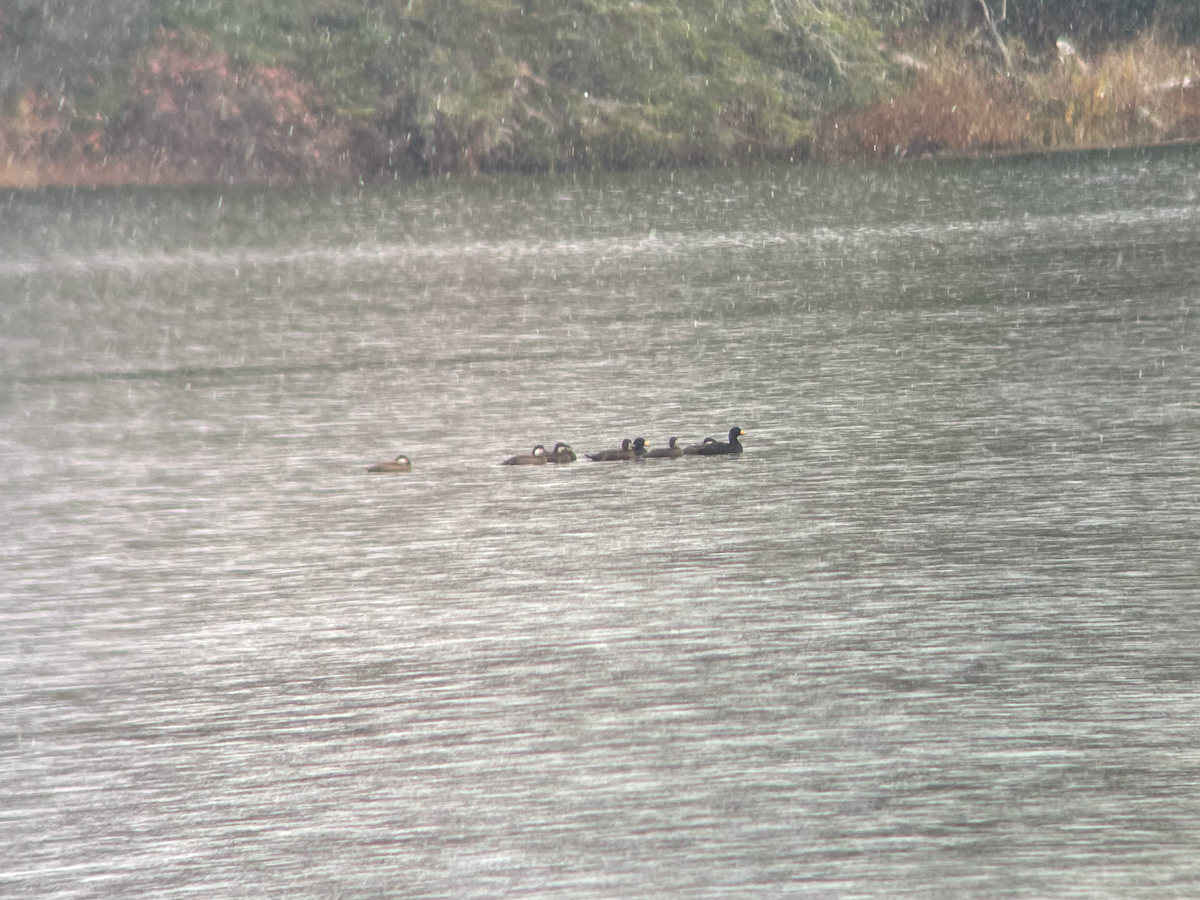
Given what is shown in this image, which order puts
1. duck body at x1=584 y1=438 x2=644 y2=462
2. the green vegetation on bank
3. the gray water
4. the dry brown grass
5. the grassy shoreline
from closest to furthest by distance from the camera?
the gray water, duck body at x1=584 y1=438 x2=644 y2=462, the dry brown grass, the grassy shoreline, the green vegetation on bank

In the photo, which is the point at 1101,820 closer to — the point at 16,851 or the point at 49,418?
the point at 16,851

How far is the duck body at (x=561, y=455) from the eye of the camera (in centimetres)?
1101

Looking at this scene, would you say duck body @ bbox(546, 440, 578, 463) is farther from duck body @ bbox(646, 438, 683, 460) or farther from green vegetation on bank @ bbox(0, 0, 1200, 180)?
green vegetation on bank @ bbox(0, 0, 1200, 180)

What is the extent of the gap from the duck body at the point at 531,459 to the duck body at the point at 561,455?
0.16ft

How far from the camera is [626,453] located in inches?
427

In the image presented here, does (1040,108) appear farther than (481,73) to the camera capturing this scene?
No

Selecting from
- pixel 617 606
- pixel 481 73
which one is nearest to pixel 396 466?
pixel 617 606

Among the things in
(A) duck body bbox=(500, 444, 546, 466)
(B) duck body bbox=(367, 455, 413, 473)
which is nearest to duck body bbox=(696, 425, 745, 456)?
(A) duck body bbox=(500, 444, 546, 466)

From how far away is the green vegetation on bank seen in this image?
4072 centimetres

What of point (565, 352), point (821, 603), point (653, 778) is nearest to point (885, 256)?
point (565, 352)

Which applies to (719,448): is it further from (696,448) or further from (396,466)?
(396,466)

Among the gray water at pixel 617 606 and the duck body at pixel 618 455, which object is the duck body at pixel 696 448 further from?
the duck body at pixel 618 455

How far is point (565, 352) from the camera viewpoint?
1561 centimetres

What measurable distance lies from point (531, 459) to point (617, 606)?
3137 mm
